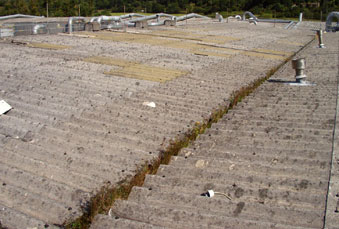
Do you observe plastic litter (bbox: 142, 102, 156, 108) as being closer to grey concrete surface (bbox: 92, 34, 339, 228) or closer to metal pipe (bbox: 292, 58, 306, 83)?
grey concrete surface (bbox: 92, 34, 339, 228)

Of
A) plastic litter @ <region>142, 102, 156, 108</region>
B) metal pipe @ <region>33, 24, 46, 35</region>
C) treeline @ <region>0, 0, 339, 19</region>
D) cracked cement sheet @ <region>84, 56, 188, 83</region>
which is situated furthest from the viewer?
treeline @ <region>0, 0, 339, 19</region>

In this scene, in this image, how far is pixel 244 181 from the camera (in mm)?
4996

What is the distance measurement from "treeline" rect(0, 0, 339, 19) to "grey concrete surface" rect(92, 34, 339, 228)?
62559mm

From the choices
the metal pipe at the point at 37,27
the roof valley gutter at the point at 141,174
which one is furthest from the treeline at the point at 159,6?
the roof valley gutter at the point at 141,174

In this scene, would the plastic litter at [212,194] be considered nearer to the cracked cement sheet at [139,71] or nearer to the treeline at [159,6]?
the cracked cement sheet at [139,71]

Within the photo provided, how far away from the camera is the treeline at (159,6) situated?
70.1 metres

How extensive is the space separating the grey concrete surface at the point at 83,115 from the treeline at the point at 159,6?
56.4m

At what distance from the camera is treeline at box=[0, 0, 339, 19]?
7012 cm

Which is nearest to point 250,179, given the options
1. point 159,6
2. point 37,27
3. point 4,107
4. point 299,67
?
point 4,107

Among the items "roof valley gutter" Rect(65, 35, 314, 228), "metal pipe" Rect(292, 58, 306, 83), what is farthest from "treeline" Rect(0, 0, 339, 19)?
"roof valley gutter" Rect(65, 35, 314, 228)

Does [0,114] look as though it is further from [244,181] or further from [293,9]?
[293,9]

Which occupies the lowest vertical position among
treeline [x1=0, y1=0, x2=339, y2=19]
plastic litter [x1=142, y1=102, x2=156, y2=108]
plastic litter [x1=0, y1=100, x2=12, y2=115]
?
plastic litter [x1=142, y1=102, x2=156, y2=108]

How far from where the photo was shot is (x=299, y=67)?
1020 cm

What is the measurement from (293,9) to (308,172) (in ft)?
226
